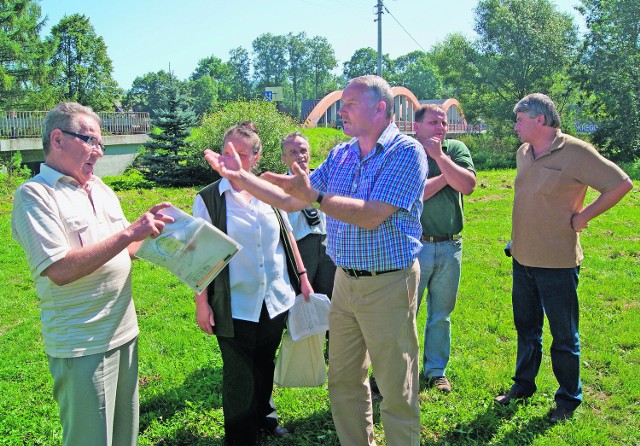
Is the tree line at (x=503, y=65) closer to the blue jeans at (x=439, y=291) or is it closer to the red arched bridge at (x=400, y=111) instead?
the red arched bridge at (x=400, y=111)

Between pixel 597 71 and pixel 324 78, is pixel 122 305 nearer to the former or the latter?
pixel 597 71

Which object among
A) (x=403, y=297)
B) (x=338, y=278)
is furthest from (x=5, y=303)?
(x=403, y=297)

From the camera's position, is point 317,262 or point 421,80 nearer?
point 317,262

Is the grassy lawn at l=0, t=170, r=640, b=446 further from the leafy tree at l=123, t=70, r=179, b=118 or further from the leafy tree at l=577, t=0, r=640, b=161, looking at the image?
the leafy tree at l=123, t=70, r=179, b=118

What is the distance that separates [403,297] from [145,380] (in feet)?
8.52

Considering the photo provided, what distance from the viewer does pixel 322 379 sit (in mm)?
3510

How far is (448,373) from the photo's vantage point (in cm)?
420

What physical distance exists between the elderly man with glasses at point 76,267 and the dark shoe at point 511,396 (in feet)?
8.73

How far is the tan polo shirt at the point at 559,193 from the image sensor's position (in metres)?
3.35

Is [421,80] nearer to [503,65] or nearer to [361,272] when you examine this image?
[503,65]

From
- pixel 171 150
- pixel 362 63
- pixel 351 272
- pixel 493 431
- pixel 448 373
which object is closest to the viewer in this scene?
pixel 351 272

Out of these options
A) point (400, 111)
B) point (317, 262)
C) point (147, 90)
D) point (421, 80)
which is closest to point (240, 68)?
point (147, 90)

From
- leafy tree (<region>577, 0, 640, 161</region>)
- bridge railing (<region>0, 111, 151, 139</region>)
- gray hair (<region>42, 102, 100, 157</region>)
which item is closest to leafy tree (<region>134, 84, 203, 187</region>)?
bridge railing (<region>0, 111, 151, 139</region>)

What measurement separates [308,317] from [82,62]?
43.2 m
